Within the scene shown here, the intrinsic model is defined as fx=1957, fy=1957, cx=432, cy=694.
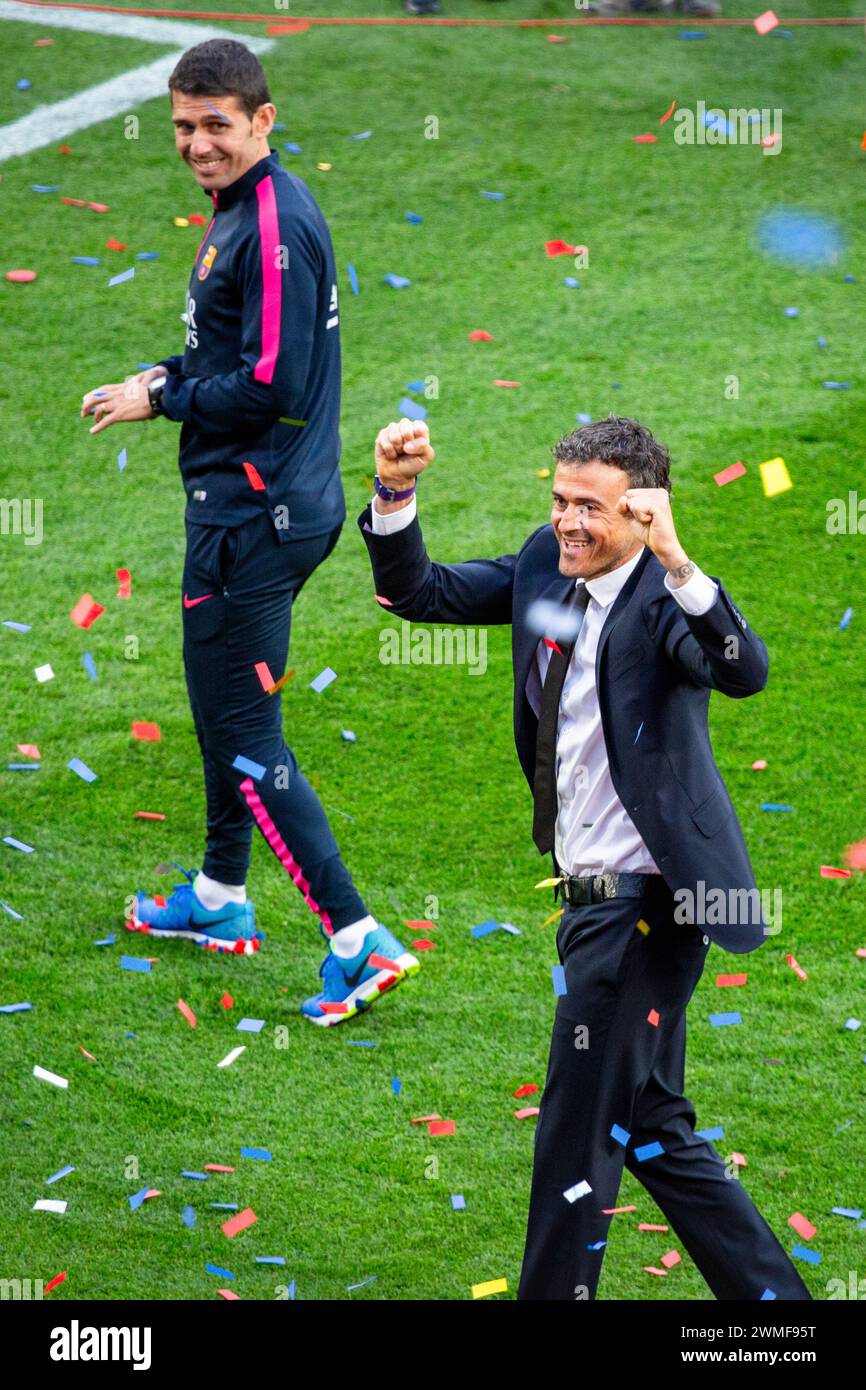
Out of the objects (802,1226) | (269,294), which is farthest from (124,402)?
(802,1226)

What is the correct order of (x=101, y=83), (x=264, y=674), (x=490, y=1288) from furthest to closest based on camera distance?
1. (x=101, y=83)
2. (x=264, y=674)
3. (x=490, y=1288)

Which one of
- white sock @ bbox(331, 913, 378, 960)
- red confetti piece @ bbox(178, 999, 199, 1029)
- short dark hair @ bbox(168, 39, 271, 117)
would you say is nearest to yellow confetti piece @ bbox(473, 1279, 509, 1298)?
white sock @ bbox(331, 913, 378, 960)

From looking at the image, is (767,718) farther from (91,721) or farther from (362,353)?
(362,353)

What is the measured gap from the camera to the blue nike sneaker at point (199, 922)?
5.84 metres

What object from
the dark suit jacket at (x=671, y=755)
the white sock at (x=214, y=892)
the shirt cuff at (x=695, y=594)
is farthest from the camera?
the white sock at (x=214, y=892)

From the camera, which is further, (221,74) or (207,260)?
(207,260)

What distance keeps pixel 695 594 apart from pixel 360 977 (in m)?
2.20

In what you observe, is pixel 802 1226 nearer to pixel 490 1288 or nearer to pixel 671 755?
pixel 490 1288

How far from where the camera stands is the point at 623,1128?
13.1ft

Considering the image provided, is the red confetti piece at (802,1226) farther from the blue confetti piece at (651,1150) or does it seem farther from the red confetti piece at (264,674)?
the red confetti piece at (264,674)

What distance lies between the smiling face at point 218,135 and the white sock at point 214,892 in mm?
1999

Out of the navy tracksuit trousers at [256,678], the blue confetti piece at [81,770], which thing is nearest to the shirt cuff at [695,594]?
the navy tracksuit trousers at [256,678]

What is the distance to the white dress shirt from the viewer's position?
4016 mm

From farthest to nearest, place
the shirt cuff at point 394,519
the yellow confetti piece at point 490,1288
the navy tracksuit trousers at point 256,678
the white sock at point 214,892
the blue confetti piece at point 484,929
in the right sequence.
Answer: the blue confetti piece at point 484,929 < the white sock at point 214,892 < the navy tracksuit trousers at point 256,678 < the yellow confetti piece at point 490,1288 < the shirt cuff at point 394,519
